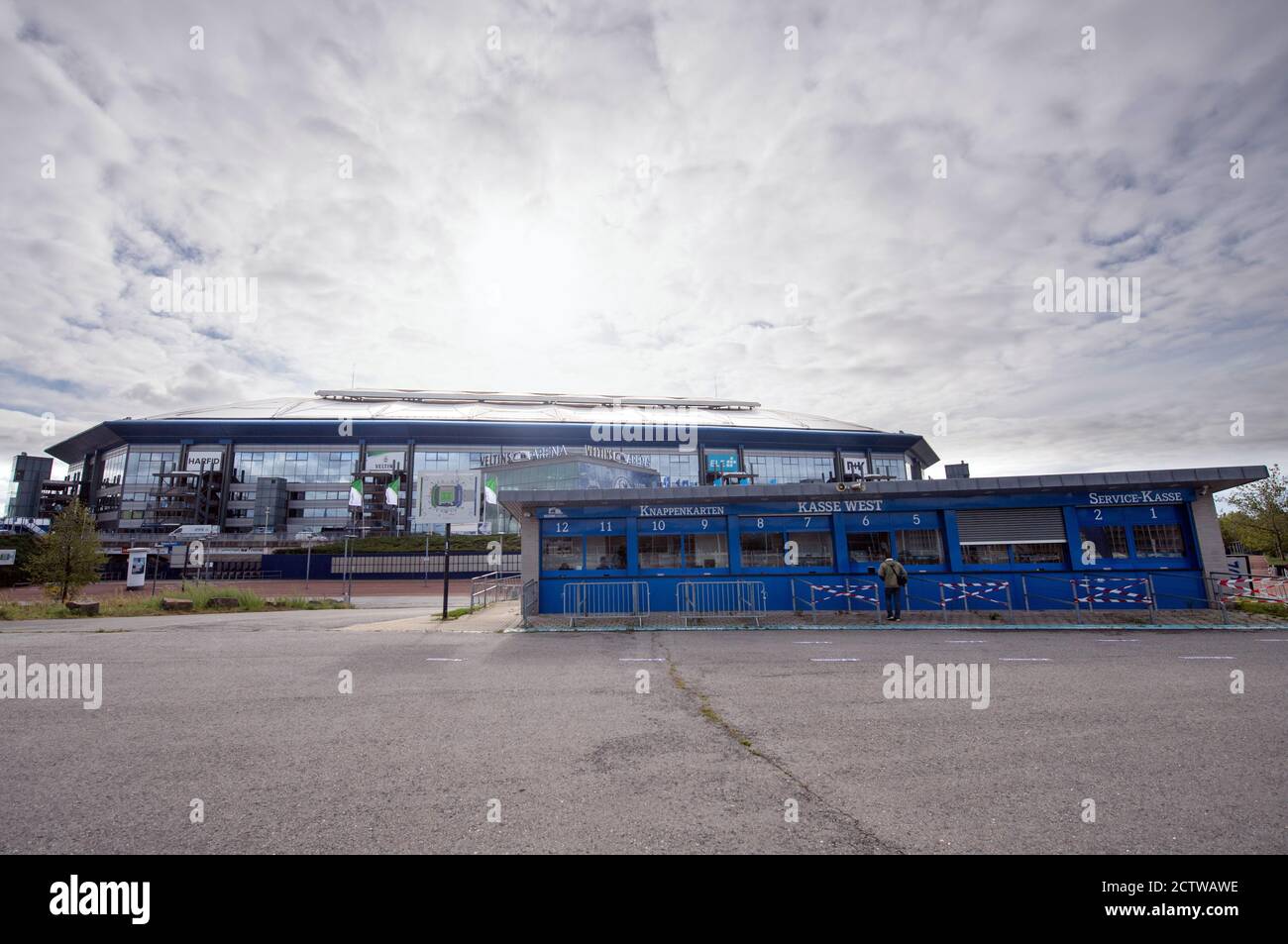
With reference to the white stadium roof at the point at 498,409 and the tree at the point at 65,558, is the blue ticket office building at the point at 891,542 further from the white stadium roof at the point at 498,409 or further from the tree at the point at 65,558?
the white stadium roof at the point at 498,409

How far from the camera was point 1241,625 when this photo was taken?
1408cm

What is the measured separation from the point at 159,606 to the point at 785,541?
24475mm

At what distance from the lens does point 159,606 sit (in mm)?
22453

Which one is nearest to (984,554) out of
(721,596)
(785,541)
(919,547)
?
(919,547)

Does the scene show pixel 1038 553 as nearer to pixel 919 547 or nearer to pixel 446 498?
pixel 919 547

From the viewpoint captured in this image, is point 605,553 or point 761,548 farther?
point 605,553

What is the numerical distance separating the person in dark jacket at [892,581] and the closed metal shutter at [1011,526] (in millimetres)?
3401

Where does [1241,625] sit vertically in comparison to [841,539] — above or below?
below

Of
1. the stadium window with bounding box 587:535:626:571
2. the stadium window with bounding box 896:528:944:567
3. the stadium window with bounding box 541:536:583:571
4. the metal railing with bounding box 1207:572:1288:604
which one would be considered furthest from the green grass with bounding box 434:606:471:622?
the metal railing with bounding box 1207:572:1288:604

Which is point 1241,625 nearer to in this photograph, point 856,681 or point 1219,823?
point 856,681

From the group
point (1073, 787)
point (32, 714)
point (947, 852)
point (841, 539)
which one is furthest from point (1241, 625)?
point (32, 714)

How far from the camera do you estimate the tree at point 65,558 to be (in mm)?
24375

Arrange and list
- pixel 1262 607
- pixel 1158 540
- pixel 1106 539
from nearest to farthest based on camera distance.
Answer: pixel 1262 607 → pixel 1158 540 → pixel 1106 539

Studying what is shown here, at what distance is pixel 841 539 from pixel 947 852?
15872 mm
